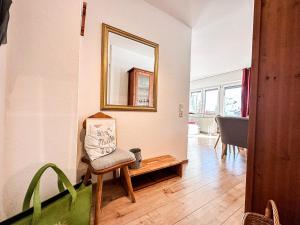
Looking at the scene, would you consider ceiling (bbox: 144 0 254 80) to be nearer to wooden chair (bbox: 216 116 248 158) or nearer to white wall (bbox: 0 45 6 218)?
wooden chair (bbox: 216 116 248 158)

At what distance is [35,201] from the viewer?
61cm

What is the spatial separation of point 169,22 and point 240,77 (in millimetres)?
4335

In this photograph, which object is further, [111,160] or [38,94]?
[111,160]

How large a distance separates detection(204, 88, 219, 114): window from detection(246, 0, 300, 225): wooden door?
571cm

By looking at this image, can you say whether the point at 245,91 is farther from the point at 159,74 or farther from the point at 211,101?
the point at 159,74

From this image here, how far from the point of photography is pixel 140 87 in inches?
78.1

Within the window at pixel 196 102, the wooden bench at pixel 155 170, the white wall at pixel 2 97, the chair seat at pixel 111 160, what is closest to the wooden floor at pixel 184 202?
the wooden bench at pixel 155 170

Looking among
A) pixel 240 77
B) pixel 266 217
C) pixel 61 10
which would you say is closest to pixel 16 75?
pixel 61 10

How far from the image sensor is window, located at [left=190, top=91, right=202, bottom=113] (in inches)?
279

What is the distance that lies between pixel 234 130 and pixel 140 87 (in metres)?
1.91

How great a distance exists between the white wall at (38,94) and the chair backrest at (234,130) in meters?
2.59

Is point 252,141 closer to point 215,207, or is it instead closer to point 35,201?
point 215,207

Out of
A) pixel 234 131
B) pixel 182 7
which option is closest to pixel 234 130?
pixel 234 131

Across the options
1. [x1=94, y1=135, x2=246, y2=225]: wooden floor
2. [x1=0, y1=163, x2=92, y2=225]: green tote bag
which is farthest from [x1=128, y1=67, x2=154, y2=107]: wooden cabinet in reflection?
[x1=0, y1=163, x2=92, y2=225]: green tote bag
